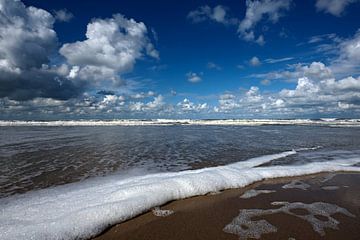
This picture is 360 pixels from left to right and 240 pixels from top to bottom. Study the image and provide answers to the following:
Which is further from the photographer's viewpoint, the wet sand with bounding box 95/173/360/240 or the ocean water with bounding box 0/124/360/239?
the ocean water with bounding box 0/124/360/239

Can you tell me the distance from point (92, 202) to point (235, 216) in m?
3.56

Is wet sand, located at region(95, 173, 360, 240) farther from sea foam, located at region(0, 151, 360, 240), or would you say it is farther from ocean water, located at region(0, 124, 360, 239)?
ocean water, located at region(0, 124, 360, 239)

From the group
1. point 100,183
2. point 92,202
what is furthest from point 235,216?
point 100,183

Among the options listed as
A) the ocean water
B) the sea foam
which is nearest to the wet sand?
the sea foam

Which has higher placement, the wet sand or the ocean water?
the ocean water

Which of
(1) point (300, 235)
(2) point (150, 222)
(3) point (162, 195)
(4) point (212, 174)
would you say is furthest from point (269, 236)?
(4) point (212, 174)

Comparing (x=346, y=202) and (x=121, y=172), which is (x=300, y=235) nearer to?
(x=346, y=202)

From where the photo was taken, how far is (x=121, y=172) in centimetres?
1071

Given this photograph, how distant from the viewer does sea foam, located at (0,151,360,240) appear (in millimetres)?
5264

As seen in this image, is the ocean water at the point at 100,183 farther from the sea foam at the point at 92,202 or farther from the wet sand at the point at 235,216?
the wet sand at the point at 235,216

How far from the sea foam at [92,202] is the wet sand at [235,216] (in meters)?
0.33

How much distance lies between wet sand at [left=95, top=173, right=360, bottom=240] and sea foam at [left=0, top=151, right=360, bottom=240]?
33cm

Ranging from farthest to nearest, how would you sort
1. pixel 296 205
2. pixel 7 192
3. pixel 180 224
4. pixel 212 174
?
1. pixel 212 174
2. pixel 7 192
3. pixel 296 205
4. pixel 180 224

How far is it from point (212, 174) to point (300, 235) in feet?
13.9
